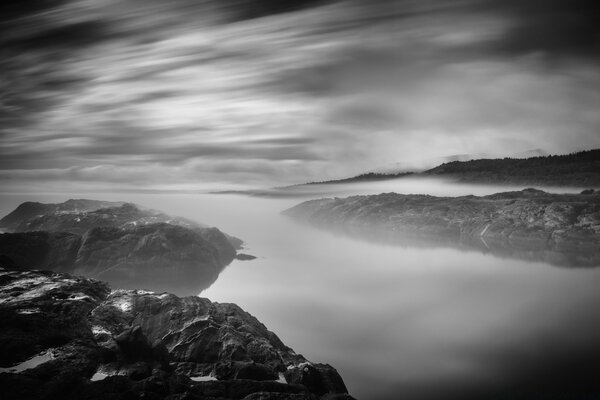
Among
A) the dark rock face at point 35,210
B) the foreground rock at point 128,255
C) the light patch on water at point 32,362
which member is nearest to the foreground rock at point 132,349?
the light patch on water at point 32,362

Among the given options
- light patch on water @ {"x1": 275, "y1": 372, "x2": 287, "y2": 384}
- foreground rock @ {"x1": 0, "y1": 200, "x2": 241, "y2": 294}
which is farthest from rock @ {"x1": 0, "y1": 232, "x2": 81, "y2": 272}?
light patch on water @ {"x1": 275, "y1": 372, "x2": 287, "y2": 384}

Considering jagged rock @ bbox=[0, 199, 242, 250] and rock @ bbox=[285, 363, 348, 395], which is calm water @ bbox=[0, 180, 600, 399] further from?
jagged rock @ bbox=[0, 199, 242, 250]

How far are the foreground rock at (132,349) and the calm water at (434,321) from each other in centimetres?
1247

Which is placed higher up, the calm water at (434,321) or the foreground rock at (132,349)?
the foreground rock at (132,349)

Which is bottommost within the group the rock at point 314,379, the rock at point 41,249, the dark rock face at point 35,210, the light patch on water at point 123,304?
the dark rock face at point 35,210

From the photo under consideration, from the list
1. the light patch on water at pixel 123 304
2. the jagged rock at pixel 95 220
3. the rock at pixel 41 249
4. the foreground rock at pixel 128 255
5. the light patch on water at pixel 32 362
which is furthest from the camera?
the jagged rock at pixel 95 220

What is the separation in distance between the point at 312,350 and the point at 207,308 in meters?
17.4

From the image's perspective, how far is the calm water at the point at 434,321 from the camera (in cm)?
3853

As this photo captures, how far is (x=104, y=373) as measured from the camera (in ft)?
82.2

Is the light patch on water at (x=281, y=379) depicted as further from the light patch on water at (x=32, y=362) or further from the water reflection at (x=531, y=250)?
the water reflection at (x=531, y=250)

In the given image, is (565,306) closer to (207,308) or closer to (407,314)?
(407,314)

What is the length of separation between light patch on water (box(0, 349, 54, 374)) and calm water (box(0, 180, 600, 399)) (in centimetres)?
2723

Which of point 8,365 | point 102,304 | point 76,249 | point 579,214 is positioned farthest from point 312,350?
point 579,214

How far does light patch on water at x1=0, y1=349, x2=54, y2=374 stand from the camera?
22.7 meters
